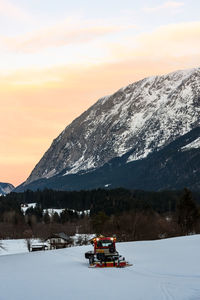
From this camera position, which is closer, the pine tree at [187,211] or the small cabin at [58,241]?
the pine tree at [187,211]

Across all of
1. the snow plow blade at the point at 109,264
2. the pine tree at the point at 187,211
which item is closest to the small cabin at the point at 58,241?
the pine tree at the point at 187,211

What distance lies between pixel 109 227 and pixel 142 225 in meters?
17.1

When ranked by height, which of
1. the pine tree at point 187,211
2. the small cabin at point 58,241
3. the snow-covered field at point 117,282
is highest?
the pine tree at point 187,211

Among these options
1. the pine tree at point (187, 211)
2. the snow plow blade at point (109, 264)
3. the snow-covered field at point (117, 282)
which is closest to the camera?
the snow-covered field at point (117, 282)

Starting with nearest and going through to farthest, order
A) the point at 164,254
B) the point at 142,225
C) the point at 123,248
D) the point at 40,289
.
Result: the point at 40,289 < the point at 164,254 < the point at 123,248 < the point at 142,225

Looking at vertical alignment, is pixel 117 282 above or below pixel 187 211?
below

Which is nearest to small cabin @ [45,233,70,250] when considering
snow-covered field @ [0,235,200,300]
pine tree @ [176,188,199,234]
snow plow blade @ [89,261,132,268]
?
pine tree @ [176,188,199,234]

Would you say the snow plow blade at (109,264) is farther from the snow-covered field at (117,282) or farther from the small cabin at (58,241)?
the small cabin at (58,241)

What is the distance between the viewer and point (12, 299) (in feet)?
82.5

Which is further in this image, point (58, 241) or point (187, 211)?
point (58, 241)

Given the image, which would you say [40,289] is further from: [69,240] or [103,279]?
[69,240]

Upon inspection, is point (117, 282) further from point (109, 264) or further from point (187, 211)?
point (187, 211)

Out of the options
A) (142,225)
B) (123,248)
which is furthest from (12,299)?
(142,225)

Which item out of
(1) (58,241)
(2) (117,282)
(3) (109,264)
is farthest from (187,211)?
(2) (117,282)
